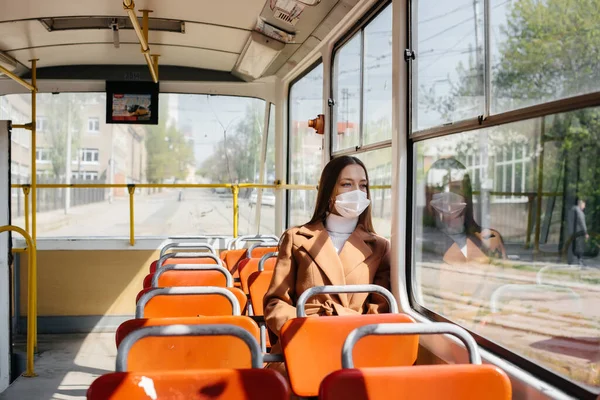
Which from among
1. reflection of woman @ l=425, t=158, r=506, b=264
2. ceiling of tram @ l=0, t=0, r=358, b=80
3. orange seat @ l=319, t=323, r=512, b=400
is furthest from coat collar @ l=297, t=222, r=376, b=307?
ceiling of tram @ l=0, t=0, r=358, b=80

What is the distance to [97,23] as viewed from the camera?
201 inches

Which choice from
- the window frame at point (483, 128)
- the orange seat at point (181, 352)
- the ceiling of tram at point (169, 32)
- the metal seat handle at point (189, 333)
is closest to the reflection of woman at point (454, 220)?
the window frame at point (483, 128)

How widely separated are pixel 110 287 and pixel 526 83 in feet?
17.2

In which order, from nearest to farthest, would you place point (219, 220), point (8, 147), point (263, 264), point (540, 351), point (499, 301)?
point (540, 351)
point (499, 301)
point (263, 264)
point (8, 147)
point (219, 220)

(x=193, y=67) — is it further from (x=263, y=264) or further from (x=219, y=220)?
(x=263, y=264)

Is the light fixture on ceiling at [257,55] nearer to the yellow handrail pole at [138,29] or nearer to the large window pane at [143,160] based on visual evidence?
the large window pane at [143,160]

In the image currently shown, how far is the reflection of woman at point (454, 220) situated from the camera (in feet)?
8.14

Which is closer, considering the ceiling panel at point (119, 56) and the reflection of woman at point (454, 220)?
the reflection of woman at point (454, 220)

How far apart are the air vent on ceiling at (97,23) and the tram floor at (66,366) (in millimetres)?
2677

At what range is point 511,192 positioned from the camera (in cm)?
219

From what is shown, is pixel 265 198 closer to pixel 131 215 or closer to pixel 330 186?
pixel 131 215

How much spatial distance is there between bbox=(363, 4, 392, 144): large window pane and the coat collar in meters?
0.77

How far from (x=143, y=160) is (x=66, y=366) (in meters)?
2.20

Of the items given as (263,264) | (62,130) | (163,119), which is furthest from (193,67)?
(263,264)
